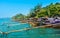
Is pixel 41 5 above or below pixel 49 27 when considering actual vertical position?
above

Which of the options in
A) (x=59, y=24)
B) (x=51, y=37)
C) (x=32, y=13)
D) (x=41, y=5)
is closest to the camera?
(x=51, y=37)

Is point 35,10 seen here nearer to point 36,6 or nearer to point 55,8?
point 36,6

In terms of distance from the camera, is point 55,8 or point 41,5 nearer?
point 55,8

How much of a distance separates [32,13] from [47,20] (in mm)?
21431

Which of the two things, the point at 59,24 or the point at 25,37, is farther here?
the point at 59,24

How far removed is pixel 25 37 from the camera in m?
22.5

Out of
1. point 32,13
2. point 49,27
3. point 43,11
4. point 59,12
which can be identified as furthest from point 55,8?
point 32,13

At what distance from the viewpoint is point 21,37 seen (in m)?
22.4

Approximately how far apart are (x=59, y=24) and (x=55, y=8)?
12.4 metres

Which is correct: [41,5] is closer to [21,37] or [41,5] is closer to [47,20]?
[47,20]

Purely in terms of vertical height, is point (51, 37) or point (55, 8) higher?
point (55, 8)

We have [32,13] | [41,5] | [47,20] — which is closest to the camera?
[47,20]

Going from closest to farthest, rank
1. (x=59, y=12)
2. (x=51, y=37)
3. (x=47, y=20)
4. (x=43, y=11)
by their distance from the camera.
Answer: (x=51, y=37) < (x=47, y=20) < (x=59, y=12) < (x=43, y=11)

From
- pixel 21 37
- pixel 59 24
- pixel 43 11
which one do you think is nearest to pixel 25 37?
pixel 21 37
